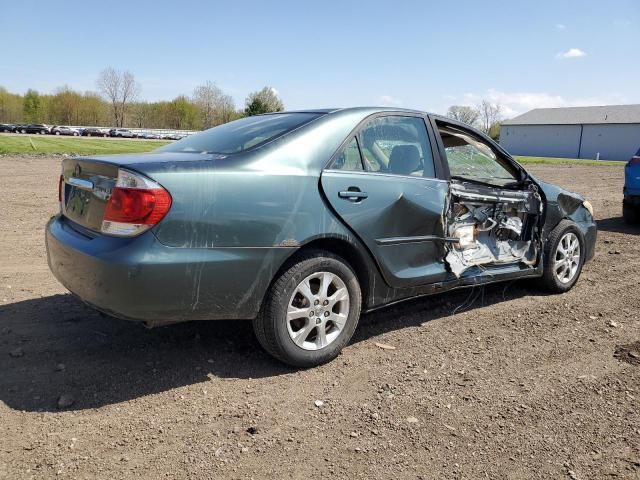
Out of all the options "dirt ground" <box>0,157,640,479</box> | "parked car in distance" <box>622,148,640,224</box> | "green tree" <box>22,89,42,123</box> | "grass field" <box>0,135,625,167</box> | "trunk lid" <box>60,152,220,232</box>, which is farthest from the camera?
"green tree" <box>22,89,42,123</box>

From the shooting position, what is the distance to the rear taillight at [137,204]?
2.87 metres

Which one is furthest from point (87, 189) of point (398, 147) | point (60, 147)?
point (60, 147)

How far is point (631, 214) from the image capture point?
9641mm

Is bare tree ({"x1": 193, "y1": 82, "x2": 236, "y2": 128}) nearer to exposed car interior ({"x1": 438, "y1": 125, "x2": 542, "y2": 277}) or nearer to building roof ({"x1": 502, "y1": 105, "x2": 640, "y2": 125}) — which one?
building roof ({"x1": 502, "y1": 105, "x2": 640, "y2": 125})

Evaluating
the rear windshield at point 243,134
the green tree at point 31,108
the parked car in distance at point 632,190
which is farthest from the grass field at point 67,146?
the green tree at point 31,108

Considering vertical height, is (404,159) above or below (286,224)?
above

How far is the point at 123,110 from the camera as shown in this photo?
95125 mm

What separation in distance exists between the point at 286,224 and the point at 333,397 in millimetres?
1069

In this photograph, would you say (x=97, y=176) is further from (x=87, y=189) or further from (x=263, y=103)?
(x=263, y=103)

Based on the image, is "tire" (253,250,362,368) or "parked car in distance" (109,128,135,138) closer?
"tire" (253,250,362,368)

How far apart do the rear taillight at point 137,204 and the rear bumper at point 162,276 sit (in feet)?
0.21

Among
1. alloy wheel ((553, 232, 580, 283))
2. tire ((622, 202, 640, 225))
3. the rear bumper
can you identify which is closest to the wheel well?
the rear bumper

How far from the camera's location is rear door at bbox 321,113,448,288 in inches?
140

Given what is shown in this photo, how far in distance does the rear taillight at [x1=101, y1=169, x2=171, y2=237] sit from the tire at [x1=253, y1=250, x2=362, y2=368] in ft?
2.78
